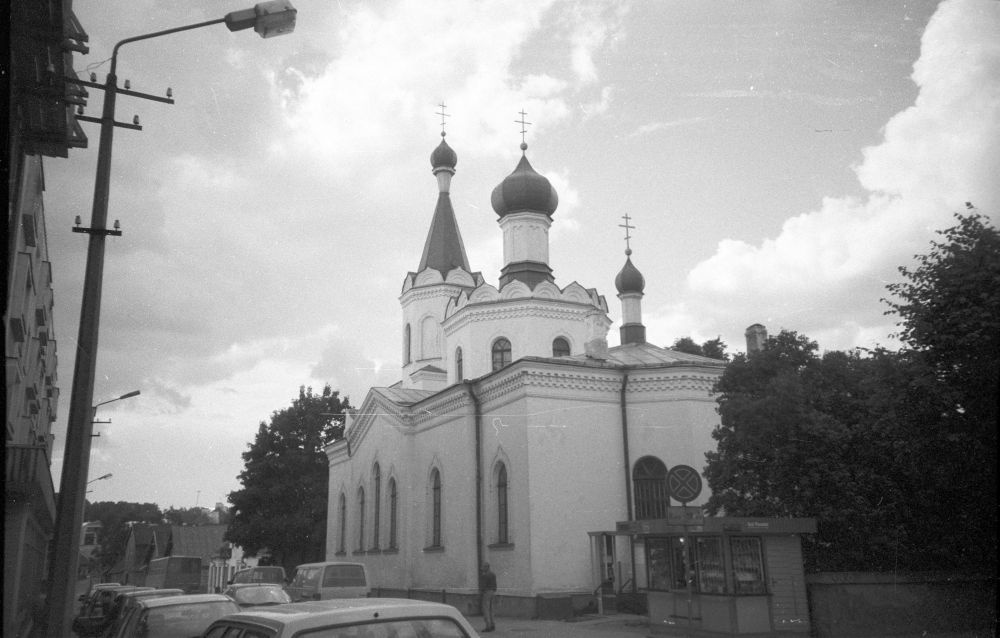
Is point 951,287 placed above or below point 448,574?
above

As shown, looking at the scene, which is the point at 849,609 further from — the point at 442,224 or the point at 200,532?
the point at 200,532

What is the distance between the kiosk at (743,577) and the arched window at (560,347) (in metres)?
13.2

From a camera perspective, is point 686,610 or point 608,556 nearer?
point 686,610

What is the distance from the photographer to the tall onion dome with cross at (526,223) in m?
29.2

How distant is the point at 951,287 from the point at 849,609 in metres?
6.29

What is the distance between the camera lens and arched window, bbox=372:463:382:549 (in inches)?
1280

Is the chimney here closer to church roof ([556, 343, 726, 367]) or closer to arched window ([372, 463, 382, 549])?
church roof ([556, 343, 726, 367])

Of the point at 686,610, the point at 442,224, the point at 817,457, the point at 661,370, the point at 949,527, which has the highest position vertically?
the point at 442,224

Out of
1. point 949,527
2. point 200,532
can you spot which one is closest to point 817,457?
point 949,527

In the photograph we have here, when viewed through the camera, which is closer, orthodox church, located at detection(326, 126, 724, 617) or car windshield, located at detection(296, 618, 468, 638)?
car windshield, located at detection(296, 618, 468, 638)

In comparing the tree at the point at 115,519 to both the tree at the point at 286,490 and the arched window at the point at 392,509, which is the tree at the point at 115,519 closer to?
the tree at the point at 286,490

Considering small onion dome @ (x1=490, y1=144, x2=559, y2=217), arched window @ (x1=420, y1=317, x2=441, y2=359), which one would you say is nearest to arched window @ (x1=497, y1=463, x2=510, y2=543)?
small onion dome @ (x1=490, y1=144, x2=559, y2=217)

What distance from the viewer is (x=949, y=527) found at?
1582 centimetres

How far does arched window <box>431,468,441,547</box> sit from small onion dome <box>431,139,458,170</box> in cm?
1657
